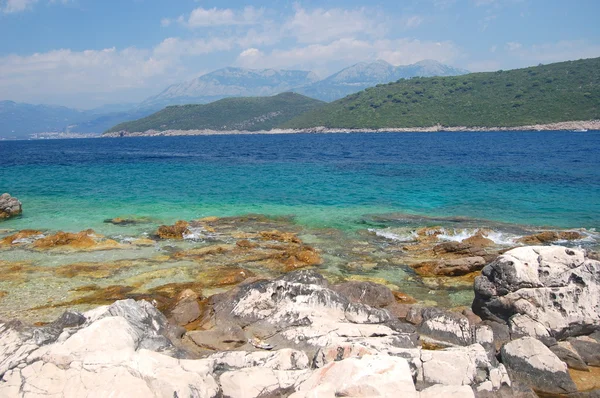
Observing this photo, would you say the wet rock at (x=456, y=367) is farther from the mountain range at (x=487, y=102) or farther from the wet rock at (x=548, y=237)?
the mountain range at (x=487, y=102)

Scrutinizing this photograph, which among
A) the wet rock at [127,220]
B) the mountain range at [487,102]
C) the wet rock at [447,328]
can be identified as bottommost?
the wet rock at [127,220]

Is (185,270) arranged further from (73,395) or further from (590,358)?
(590,358)

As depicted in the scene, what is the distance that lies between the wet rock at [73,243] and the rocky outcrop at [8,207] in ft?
34.1

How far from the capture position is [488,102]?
507 feet

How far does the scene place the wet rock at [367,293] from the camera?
12.8 m

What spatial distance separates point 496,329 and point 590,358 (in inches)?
78.5

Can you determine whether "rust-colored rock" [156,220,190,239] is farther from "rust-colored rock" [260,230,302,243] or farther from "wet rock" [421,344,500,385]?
"wet rock" [421,344,500,385]

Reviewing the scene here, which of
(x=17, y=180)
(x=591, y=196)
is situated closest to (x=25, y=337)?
(x=591, y=196)

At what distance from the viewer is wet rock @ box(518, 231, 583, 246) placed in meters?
20.3

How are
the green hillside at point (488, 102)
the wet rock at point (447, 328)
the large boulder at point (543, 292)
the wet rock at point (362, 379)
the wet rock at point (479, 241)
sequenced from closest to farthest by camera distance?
the wet rock at point (362, 379) < the wet rock at point (447, 328) < the large boulder at point (543, 292) < the wet rock at point (479, 241) < the green hillside at point (488, 102)

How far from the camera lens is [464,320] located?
34.4 ft

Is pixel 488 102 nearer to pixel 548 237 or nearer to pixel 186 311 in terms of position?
pixel 548 237

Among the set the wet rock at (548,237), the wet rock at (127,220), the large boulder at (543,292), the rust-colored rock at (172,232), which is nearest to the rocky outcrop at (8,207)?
the wet rock at (127,220)

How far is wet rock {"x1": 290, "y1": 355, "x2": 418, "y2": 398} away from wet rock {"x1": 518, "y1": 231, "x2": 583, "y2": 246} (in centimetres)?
1563
